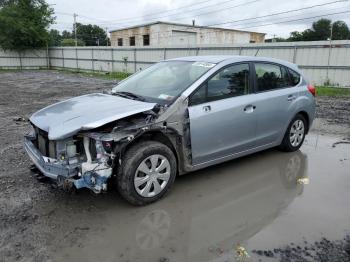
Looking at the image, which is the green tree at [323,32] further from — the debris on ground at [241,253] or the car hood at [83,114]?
the debris on ground at [241,253]

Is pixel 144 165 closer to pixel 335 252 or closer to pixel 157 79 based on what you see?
pixel 157 79

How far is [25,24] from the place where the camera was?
103 feet

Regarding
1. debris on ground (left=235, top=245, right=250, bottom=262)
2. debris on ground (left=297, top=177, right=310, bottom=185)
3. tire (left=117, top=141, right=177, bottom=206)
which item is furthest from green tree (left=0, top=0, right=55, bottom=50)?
debris on ground (left=235, top=245, right=250, bottom=262)

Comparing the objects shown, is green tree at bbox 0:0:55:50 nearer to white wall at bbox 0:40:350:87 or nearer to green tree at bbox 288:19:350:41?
white wall at bbox 0:40:350:87

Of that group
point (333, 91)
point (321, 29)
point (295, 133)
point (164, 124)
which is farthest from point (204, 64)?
point (321, 29)

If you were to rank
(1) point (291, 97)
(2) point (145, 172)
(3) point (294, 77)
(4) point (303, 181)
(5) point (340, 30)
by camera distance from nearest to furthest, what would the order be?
(2) point (145, 172)
(4) point (303, 181)
(1) point (291, 97)
(3) point (294, 77)
(5) point (340, 30)

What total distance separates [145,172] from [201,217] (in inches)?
31.1

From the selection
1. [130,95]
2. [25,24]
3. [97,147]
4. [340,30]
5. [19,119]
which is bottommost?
[19,119]

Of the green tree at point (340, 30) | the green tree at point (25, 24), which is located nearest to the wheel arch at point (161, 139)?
the green tree at point (25, 24)

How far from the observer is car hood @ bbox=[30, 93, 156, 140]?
11.4 ft

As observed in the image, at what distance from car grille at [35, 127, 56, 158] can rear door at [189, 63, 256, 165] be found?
159cm

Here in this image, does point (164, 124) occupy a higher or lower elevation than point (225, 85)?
lower

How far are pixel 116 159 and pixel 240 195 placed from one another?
5.39 ft

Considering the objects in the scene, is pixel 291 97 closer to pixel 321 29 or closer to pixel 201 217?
pixel 201 217
